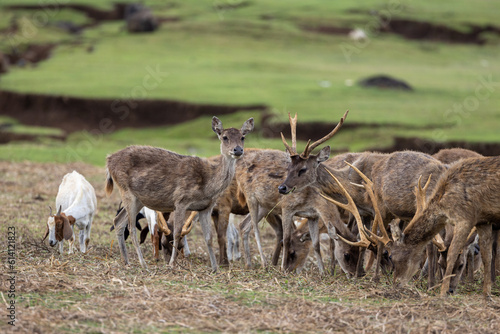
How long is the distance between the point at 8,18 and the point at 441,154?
57.5m

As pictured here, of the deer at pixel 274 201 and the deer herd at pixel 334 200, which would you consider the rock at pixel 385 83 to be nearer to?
the deer herd at pixel 334 200

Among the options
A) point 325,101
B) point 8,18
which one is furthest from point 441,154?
point 8,18

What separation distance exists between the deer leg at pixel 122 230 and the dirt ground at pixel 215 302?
0.72 meters

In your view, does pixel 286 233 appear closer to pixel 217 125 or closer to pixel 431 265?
pixel 217 125

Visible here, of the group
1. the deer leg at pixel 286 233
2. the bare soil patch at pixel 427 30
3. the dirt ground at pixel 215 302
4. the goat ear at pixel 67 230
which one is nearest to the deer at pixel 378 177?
the deer leg at pixel 286 233

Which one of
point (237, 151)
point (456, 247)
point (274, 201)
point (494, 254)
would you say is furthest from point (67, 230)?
point (494, 254)

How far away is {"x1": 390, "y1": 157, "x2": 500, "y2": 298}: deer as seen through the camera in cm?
1007

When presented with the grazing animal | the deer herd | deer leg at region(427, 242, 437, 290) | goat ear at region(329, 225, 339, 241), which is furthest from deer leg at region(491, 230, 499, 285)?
the grazing animal

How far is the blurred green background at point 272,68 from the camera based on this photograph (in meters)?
31.6

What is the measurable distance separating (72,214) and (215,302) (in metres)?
5.73

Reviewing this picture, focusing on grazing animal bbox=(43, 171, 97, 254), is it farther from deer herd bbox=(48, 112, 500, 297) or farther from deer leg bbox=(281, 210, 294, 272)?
deer leg bbox=(281, 210, 294, 272)

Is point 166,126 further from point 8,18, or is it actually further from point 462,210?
point 8,18

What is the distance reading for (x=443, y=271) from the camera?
11344 millimetres

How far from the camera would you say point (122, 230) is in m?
12.7
